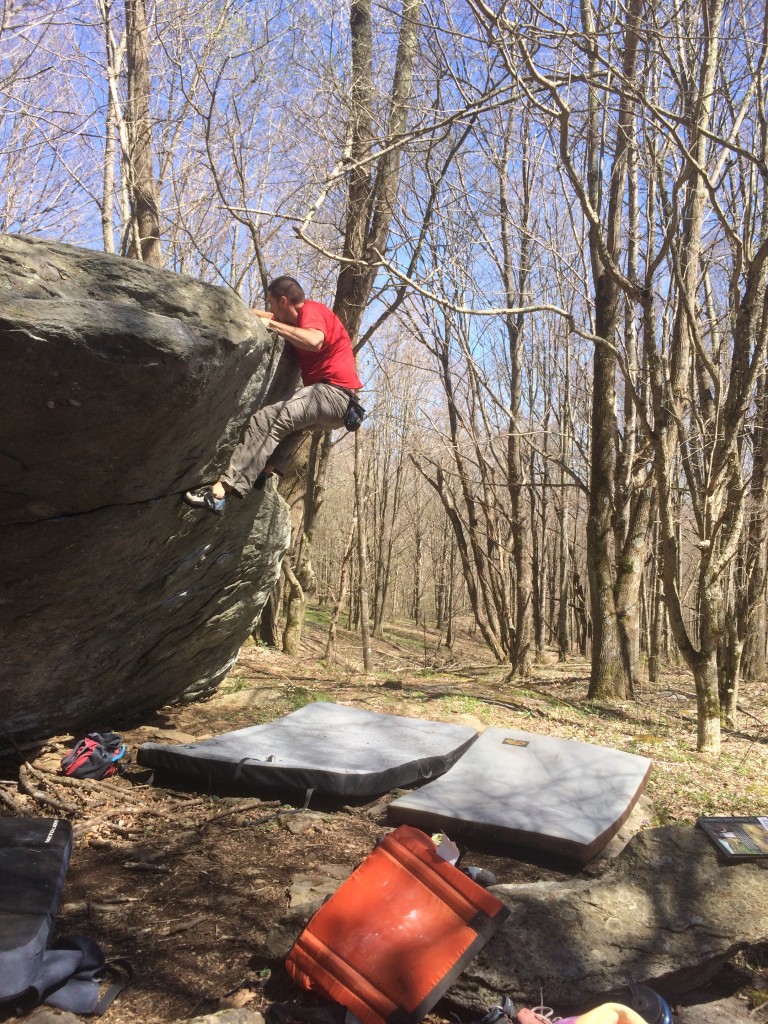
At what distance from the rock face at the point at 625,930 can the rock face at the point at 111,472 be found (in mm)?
2375

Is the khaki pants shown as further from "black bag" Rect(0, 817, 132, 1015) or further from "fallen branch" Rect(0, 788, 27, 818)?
"black bag" Rect(0, 817, 132, 1015)

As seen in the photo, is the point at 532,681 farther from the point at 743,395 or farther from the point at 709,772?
the point at 743,395

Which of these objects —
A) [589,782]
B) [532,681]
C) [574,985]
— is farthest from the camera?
[532,681]

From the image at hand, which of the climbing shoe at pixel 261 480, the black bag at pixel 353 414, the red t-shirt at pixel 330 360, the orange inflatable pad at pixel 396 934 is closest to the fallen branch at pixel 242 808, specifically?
the orange inflatable pad at pixel 396 934

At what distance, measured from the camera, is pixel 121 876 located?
3.25 meters

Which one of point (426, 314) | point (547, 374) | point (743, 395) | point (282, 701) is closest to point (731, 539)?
point (743, 395)

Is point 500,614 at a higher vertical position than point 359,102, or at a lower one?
lower

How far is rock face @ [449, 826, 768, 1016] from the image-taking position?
2535 millimetres

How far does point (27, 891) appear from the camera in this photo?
8.54ft

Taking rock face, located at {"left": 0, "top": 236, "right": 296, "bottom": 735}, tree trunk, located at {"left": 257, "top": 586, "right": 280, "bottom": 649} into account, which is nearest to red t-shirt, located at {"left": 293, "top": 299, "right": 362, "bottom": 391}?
rock face, located at {"left": 0, "top": 236, "right": 296, "bottom": 735}

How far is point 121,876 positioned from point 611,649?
650cm

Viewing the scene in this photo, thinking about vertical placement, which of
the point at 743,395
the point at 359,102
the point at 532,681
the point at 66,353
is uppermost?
the point at 359,102

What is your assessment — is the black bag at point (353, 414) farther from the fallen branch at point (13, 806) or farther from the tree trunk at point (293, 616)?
the tree trunk at point (293, 616)

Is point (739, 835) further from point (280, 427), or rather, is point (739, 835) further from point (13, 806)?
point (13, 806)
